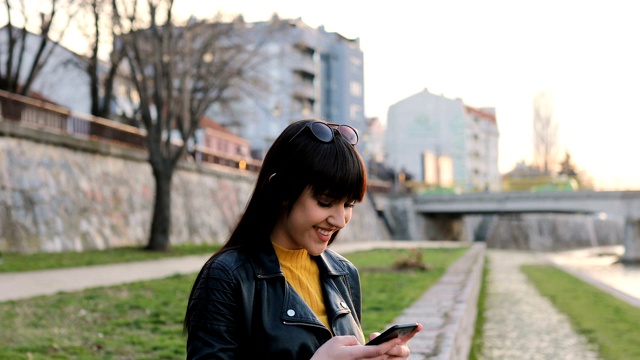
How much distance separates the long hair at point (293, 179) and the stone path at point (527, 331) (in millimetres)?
5493

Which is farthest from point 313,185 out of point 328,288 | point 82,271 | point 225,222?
point 225,222

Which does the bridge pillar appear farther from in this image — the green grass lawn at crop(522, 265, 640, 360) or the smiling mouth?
the smiling mouth

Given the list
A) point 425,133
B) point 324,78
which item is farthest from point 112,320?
point 425,133

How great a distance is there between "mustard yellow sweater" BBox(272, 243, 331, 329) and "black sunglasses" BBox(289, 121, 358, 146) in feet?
1.18

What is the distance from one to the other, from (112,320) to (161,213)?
46.9 feet

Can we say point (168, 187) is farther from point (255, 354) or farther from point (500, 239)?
point (500, 239)

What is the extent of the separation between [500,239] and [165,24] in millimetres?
50284

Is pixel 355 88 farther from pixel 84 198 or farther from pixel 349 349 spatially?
pixel 349 349

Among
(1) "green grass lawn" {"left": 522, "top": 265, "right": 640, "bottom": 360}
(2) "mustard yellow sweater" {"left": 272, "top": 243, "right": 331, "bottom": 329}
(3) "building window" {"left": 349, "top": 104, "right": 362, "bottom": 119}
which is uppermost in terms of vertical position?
(3) "building window" {"left": 349, "top": 104, "right": 362, "bottom": 119}

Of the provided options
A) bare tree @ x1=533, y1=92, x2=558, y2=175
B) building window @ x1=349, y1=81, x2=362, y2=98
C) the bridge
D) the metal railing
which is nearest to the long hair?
the metal railing

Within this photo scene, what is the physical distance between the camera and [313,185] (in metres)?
2.23

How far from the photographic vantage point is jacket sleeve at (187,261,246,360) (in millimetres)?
2055

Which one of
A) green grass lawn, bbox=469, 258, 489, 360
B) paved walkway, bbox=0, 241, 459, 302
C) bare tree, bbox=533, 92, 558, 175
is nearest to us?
green grass lawn, bbox=469, 258, 489, 360

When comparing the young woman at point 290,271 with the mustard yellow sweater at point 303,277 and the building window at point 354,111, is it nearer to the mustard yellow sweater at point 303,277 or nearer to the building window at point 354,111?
the mustard yellow sweater at point 303,277
